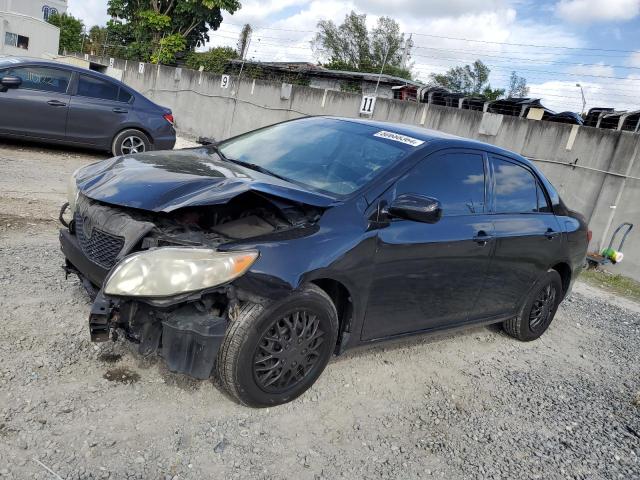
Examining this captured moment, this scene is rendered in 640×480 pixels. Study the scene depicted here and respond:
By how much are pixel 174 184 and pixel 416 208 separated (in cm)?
137

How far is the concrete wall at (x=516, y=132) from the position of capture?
958cm

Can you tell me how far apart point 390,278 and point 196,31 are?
31022mm

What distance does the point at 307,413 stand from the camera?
3109mm

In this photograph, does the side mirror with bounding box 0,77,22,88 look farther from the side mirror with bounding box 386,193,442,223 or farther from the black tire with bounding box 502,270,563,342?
the black tire with bounding box 502,270,563,342

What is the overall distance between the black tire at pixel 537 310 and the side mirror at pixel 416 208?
1.98 metres

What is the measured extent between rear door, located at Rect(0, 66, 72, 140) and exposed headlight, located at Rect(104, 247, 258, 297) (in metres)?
6.98

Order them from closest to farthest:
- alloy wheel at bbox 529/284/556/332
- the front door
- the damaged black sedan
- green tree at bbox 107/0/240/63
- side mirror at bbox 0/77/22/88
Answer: the damaged black sedan < the front door < alloy wheel at bbox 529/284/556/332 < side mirror at bbox 0/77/22/88 < green tree at bbox 107/0/240/63

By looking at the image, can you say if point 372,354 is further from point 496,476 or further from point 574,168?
point 574,168

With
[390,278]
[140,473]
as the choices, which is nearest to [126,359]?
[140,473]

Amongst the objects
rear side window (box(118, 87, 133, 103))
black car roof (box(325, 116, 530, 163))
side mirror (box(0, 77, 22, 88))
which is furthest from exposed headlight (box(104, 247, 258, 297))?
rear side window (box(118, 87, 133, 103))

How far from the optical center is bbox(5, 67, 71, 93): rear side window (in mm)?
8250

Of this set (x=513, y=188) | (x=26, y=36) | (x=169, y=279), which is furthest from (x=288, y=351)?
(x=26, y=36)

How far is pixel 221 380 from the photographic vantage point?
9.35 ft

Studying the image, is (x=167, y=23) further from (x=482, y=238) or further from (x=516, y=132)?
(x=482, y=238)
